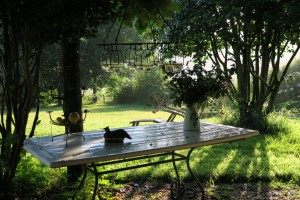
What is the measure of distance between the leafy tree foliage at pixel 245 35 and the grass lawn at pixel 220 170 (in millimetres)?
1007

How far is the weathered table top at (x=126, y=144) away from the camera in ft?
7.53

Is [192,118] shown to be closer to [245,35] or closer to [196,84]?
[196,84]

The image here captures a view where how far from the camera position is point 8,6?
2.40 m

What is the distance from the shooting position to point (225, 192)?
151 inches

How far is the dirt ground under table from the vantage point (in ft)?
12.2

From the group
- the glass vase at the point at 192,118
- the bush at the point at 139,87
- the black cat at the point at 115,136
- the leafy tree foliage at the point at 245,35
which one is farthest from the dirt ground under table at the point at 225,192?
the bush at the point at 139,87

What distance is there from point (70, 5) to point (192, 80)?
123 centimetres

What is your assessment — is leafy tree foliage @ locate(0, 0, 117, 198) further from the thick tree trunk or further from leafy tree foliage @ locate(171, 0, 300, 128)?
leafy tree foliage @ locate(171, 0, 300, 128)

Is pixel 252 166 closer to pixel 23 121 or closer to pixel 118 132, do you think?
pixel 118 132

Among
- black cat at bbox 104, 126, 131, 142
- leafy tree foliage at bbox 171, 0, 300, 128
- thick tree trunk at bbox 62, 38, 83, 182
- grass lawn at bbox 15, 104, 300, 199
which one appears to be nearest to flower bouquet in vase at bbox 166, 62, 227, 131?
black cat at bbox 104, 126, 131, 142

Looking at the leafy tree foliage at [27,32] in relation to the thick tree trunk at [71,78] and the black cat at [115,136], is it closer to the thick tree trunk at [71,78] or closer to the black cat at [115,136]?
the thick tree trunk at [71,78]

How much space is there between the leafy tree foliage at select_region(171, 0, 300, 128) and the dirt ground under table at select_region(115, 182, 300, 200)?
172cm

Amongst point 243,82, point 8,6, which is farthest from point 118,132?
point 243,82

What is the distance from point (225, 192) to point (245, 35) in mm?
3827
